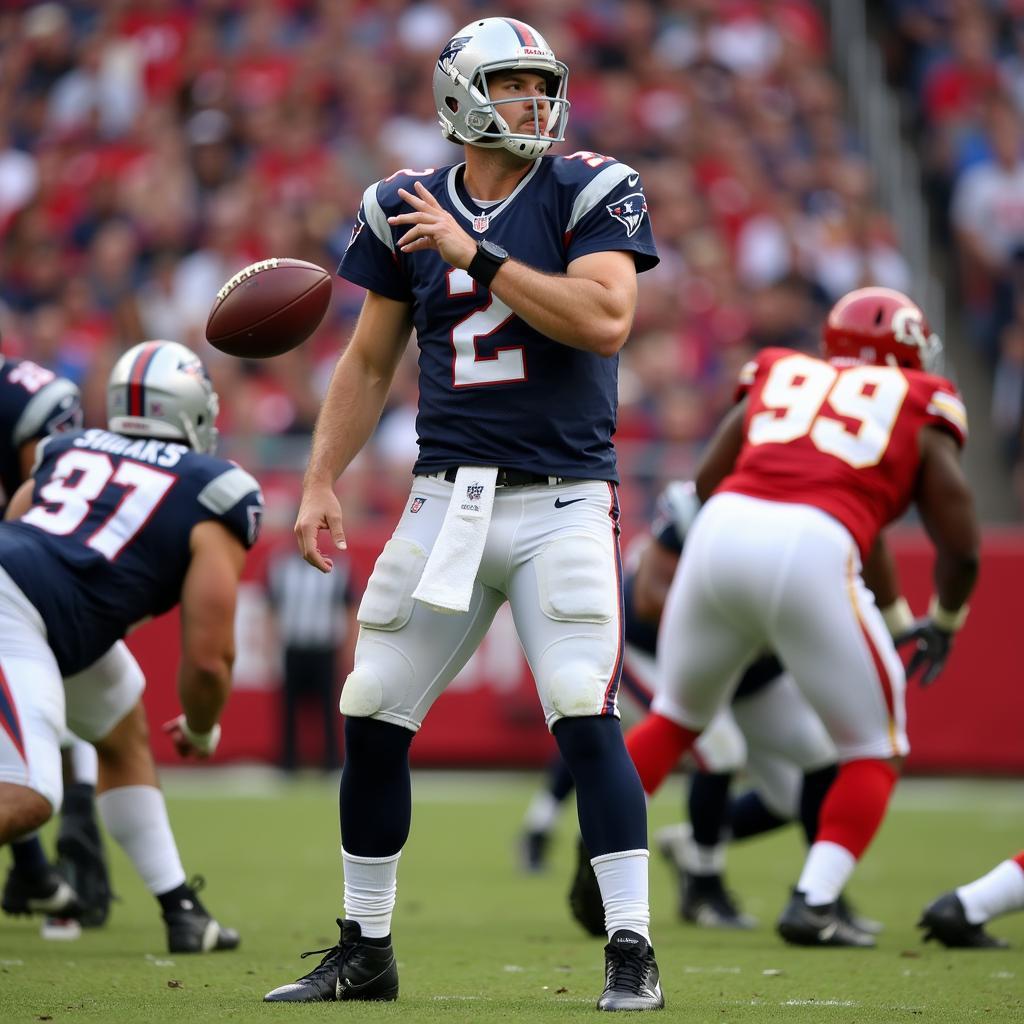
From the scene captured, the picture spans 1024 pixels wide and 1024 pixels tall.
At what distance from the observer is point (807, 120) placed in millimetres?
14000

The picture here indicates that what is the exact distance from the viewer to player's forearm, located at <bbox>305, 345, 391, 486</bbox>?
13.7 ft

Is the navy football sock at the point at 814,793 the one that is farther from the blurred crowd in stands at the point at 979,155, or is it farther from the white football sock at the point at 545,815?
the blurred crowd in stands at the point at 979,155

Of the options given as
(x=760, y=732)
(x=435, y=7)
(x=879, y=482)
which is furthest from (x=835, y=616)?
(x=435, y=7)

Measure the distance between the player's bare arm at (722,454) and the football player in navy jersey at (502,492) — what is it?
4.88 ft

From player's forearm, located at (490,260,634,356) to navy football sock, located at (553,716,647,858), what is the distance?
0.81m

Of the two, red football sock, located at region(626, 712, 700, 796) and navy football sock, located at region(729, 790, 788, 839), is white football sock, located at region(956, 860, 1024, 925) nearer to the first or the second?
red football sock, located at region(626, 712, 700, 796)

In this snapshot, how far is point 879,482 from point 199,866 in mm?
3396

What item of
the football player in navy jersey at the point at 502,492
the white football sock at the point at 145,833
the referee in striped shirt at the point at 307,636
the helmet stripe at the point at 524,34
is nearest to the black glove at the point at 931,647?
the football player in navy jersey at the point at 502,492

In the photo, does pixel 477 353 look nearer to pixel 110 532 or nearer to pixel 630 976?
pixel 110 532

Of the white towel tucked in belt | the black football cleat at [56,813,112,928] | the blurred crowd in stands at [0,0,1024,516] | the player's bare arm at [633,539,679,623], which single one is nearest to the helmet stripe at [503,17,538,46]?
the white towel tucked in belt

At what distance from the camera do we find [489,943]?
5.26m

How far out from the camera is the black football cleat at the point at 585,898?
512 cm

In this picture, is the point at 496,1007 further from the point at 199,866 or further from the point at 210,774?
the point at 210,774

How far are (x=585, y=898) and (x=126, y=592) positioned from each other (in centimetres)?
157
